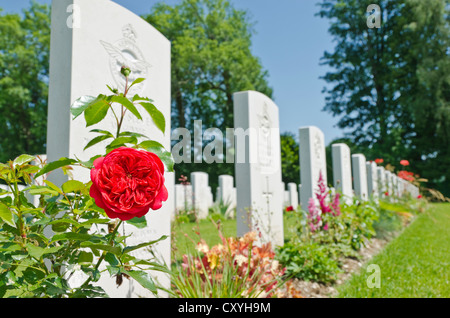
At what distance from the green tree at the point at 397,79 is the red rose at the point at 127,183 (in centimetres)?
1893

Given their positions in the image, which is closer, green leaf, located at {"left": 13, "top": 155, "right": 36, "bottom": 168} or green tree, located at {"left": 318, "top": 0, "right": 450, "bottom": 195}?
green leaf, located at {"left": 13, "top": 155, "right": 36, "bottom": 168}

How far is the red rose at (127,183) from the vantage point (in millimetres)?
748

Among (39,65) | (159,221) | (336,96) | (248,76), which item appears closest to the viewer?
(159,221)

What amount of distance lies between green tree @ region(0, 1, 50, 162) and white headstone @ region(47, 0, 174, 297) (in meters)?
13.6

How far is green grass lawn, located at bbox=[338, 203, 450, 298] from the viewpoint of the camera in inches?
113

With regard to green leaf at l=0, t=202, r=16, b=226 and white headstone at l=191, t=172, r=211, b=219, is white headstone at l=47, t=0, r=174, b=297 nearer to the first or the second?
green leaf at l=0, t=202, r=16, b=226

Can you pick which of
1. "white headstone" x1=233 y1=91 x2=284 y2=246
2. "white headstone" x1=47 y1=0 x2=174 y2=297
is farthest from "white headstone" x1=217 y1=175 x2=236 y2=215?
"white headstone" x1=47 y1=0 x2=174 y2=297

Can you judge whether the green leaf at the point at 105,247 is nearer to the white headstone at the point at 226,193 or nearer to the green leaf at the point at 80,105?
the green leaf at the point at 80,105

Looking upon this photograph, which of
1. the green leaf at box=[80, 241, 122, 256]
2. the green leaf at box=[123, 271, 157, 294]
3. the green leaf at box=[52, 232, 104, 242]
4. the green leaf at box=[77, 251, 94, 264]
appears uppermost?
the green leaf at box=[52, 232, 104, 242]

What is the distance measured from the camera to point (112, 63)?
212cm

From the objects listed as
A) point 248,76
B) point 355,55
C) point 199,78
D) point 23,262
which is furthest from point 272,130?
point 355,55

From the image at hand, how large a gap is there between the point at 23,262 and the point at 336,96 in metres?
22.0

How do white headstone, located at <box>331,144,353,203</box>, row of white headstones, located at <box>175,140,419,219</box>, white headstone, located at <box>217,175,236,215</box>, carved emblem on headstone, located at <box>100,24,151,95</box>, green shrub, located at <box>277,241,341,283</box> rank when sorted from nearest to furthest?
carved emblem on headstone, located at <box>100,24,151,95</box> → green shrub, located at <box>277,241,341,283</box> → white headstone, located at <box>331,144,353,203</box> → row of white headstones, located at <box>175,140,419,219</box> → white headstone, located at <box>217,175,236,215</box>
